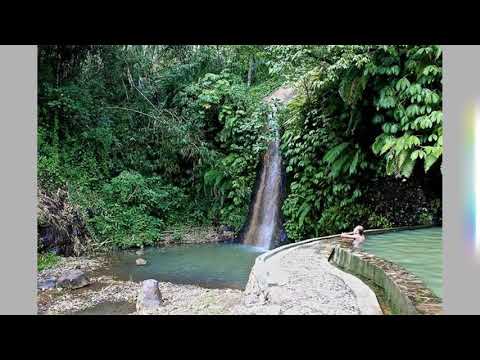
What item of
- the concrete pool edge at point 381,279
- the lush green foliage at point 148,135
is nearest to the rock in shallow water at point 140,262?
the lush green foliage at point 148,135

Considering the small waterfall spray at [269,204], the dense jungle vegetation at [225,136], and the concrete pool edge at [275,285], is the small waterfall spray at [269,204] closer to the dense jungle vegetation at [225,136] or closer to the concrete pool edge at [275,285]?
the dense jungle vegetation at [225,136]

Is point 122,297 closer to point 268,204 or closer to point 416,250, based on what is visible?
point 416,250

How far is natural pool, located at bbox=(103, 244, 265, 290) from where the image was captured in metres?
8.48

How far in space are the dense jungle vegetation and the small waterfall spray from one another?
10.8 inches

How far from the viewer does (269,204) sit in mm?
12062

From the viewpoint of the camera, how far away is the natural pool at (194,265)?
27.8 ft

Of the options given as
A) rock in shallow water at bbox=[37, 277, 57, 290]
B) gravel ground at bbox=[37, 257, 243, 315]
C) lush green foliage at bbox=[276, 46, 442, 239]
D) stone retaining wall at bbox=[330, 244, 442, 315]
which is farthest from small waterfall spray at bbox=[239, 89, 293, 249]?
rock in shallow water at bbox=[37, 277, 57, 290]

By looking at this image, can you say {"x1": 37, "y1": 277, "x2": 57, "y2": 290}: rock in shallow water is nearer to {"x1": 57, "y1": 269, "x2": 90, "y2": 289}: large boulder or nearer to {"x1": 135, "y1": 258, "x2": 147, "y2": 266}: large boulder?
{"x1": 57, "y1": 269, "x2": 90, "y2": 289}: large boulder

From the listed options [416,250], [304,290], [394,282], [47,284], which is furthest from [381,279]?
[47,284]

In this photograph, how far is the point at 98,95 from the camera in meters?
13.0

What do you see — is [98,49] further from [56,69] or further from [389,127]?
[389,127]
